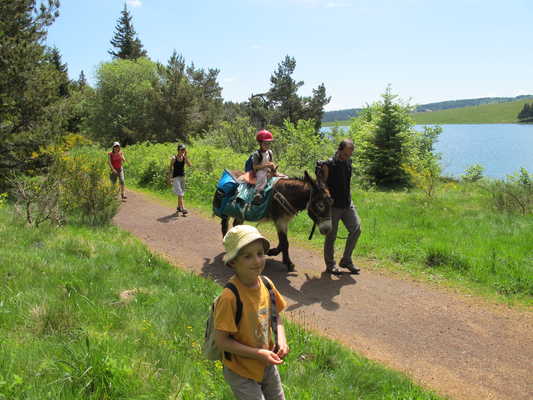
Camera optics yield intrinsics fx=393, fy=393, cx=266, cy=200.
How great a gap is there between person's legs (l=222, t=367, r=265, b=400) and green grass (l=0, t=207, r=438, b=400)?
0.66 meters

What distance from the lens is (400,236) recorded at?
9055mm

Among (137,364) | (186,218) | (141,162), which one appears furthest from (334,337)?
(141,162)

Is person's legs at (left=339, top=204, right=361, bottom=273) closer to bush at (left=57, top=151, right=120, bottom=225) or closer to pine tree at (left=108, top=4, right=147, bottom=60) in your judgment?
bush at (left=57, top=151, right=120, bottom=225)

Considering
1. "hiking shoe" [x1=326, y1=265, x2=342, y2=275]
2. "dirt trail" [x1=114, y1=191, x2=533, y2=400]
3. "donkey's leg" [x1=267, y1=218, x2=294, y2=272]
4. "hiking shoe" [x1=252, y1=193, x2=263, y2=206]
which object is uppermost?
"hiking shoe" [x1=252, y1=193, x2=263, y2=206]

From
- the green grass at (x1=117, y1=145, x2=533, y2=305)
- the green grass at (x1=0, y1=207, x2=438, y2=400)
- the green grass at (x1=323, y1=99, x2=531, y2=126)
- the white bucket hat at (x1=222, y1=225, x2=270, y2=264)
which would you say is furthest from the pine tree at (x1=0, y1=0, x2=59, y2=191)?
the green grass at (x1=323, y1=99, x2=531, y2=126)

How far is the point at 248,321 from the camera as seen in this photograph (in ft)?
7.97

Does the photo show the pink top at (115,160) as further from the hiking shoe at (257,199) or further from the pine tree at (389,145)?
the pine tree at (389,145)

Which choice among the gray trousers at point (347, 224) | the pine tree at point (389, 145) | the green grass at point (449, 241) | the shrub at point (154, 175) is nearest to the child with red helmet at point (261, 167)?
the gray trousers at point (347, 224)

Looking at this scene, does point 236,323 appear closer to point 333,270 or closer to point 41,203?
point 333,270

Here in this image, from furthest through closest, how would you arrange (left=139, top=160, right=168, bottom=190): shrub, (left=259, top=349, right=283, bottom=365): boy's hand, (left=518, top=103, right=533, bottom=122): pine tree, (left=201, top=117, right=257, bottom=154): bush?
(left=518, top=103, right=533, bottom=122): pine tree, (left=201, top=117, right=257, bottom=154): bush, (left=139, top=160, right=168, bottom=190): shrub, (left=259, top=349, right=283, bottom=365): boy's hand

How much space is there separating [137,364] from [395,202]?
10966 mm

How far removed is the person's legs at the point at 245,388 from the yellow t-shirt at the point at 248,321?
3 centimetres

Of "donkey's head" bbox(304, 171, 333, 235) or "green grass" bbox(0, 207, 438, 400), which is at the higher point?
"donkey's head" bbox(304, 171, 333, 235)

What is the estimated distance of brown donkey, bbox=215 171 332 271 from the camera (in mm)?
6605
